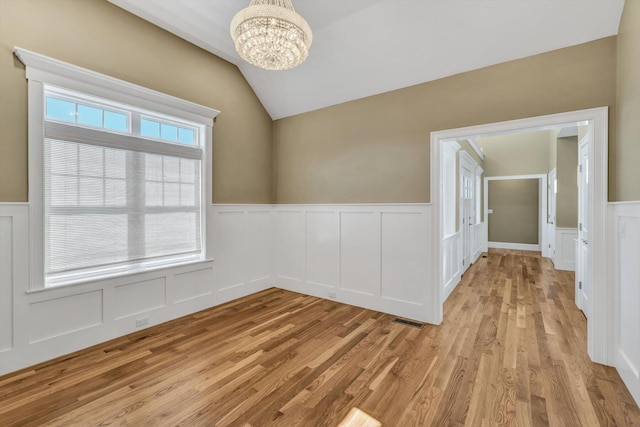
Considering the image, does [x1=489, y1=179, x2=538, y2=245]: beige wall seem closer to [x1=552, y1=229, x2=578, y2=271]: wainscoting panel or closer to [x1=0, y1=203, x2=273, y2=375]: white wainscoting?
[x1=552, y1=229, x2=578, y2=271]: wainscoting panel

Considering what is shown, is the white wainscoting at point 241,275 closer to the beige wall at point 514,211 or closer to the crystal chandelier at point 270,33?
the crystal chandelier at point 270,33

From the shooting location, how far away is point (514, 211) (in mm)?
9352

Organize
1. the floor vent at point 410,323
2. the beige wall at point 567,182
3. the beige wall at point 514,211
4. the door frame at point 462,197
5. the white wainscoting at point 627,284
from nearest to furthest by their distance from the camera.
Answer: the white wainscoting at point 627,284
the floor vent at point 410,323
the door frame at point 462,197
the beige wall at point 567,182
the beige wall at point 514,211

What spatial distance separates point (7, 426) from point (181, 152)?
8.93 feet

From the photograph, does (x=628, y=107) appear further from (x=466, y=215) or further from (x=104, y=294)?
(x=104, y=294)

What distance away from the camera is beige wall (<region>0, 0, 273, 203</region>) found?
7.59ft

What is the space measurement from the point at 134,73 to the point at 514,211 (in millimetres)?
10663

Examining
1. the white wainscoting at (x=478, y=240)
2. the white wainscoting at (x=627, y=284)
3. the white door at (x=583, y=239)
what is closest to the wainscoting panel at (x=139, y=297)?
the white wainscoting at (x=627, y=284)

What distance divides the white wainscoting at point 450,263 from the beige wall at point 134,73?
2.91 metres

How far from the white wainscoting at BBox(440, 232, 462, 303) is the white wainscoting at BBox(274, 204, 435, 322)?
78 centimetres

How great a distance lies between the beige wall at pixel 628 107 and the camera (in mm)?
1979

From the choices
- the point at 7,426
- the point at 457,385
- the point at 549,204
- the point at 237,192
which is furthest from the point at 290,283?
the point at 549,204

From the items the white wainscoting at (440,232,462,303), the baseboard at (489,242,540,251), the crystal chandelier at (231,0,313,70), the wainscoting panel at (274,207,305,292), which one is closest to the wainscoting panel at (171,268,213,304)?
the wainscoting panel at (274,207,305,292)

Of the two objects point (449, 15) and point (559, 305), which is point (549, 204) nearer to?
point (559, 305)
